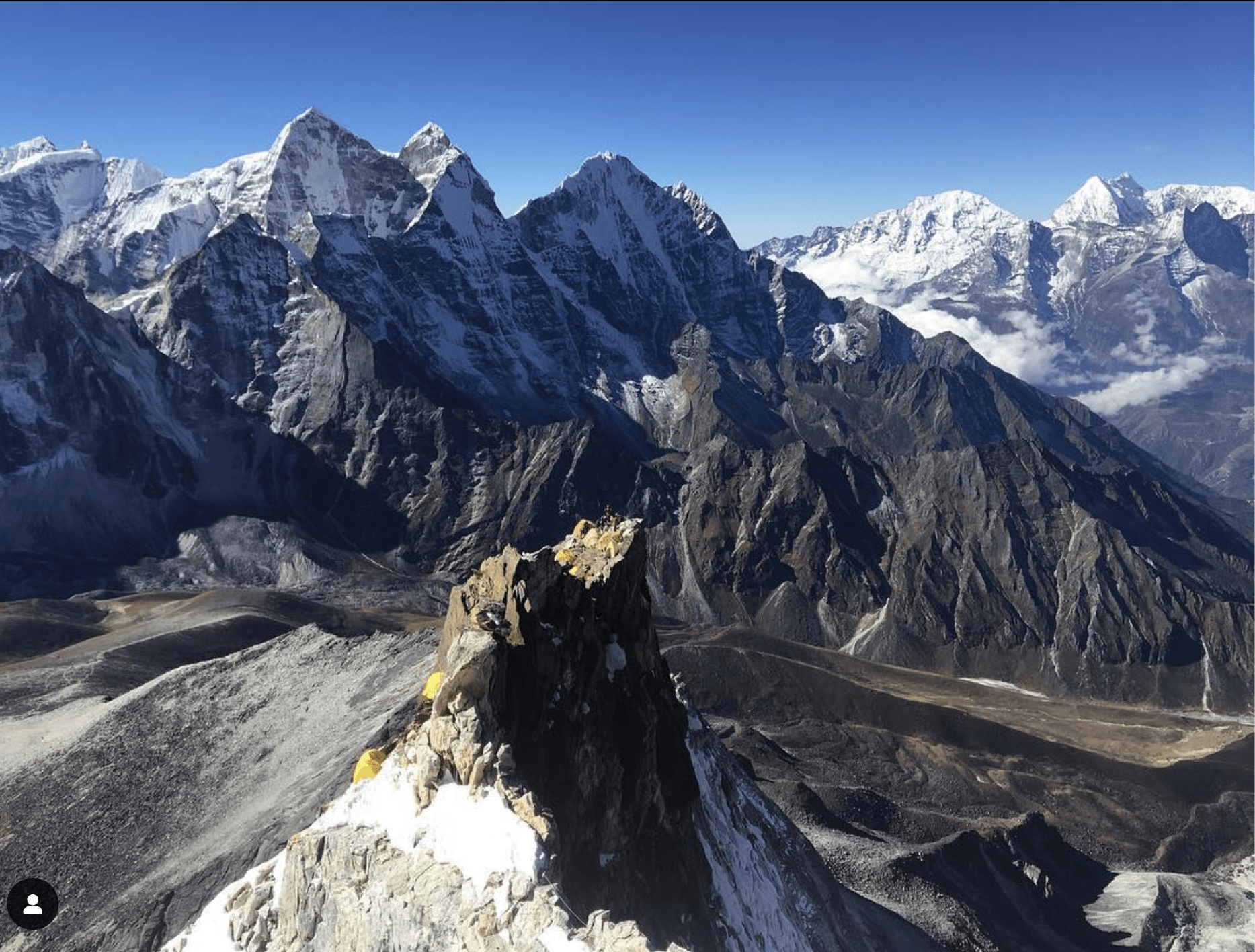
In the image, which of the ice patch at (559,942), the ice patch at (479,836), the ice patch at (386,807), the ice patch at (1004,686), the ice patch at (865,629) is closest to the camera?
the ice patch at (559,942)

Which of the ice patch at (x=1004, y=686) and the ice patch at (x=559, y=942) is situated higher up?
the ice patch at (x=559, y=942)

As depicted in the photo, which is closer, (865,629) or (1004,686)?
(1004,686)

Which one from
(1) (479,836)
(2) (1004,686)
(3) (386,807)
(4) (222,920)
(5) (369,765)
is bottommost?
(2) (1004,686)

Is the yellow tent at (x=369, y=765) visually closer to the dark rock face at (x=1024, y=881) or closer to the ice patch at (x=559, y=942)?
the ice patch at (x=559, y=942)

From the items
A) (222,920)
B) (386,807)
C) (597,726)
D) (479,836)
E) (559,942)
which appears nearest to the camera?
(559,942)

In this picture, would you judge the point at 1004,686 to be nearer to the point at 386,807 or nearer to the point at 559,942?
the point at 386,807

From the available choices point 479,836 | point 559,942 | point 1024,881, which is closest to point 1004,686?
point 1024,881

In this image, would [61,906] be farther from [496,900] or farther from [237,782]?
[496,900]

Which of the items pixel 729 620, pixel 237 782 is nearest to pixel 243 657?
pixel 237 782

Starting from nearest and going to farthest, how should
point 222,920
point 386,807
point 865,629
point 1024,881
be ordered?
point 386,807
point 222,920
point 1024,881
point 865,629

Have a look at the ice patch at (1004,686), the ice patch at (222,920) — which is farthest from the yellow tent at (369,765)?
the ice patch at (1004,686)
